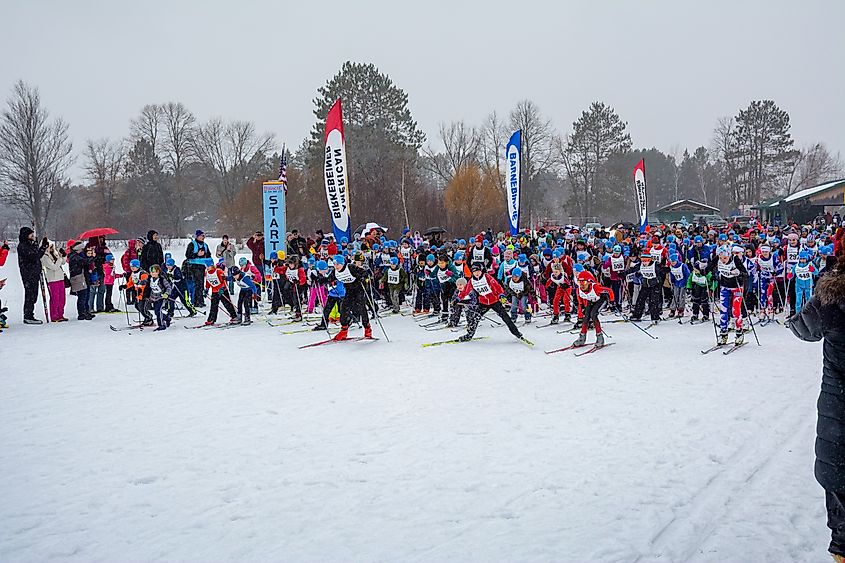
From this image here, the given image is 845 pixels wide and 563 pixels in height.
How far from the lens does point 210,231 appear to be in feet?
264

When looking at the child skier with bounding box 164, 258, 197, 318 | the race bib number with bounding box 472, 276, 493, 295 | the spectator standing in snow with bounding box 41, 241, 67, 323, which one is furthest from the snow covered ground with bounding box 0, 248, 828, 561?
the child skier with bounding box 164, 258, 197, 318

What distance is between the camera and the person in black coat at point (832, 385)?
2850mm

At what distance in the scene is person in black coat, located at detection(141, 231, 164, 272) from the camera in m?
14.3

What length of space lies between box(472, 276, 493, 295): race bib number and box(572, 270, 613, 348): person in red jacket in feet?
5.33

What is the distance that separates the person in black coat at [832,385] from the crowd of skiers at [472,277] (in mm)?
7051

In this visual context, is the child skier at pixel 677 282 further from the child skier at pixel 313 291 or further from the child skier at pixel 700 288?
the child skier at pixel 313 291

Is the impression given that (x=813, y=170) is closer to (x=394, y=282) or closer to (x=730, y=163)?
(x=730, y=163)

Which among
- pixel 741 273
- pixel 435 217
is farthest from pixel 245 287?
pixel 435 217

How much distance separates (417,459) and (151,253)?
11.5 meters

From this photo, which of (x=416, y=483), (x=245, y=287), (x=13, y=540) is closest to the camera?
(x=13, y=540)

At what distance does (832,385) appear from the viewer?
298 centimetres

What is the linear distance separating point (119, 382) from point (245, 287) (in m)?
5.63

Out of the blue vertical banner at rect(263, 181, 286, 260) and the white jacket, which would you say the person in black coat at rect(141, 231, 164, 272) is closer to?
the white jacket

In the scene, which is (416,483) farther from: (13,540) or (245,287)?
(245,287)
